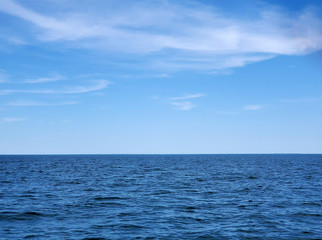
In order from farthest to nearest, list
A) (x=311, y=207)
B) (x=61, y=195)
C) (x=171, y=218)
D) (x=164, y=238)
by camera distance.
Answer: (x=61, y=195), (x=311, y=207), (x=171, y=218), (x=164, y=238)

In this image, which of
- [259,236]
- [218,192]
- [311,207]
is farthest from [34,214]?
[311,207]

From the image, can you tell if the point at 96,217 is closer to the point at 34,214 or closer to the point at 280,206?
the point at 34,214

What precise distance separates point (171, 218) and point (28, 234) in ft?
30.2

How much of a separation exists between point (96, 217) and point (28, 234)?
5043mm

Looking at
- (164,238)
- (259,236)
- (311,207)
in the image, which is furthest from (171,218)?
(311,207)

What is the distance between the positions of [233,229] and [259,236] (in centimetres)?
173

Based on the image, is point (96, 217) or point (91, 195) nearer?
point (96, 217)

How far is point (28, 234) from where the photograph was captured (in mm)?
17203

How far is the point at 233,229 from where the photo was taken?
18.4 m

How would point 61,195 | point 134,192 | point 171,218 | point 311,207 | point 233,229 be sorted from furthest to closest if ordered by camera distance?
point 134,192, point 61,195, point 311,207, point 171,218, point 233,229

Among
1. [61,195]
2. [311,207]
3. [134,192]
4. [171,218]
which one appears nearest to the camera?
[171,218]

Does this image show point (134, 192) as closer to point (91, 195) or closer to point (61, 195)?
point (91, 195)

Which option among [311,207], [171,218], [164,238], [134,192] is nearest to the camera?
[164,238]

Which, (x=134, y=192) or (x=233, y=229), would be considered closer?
(x=233, y=229)
